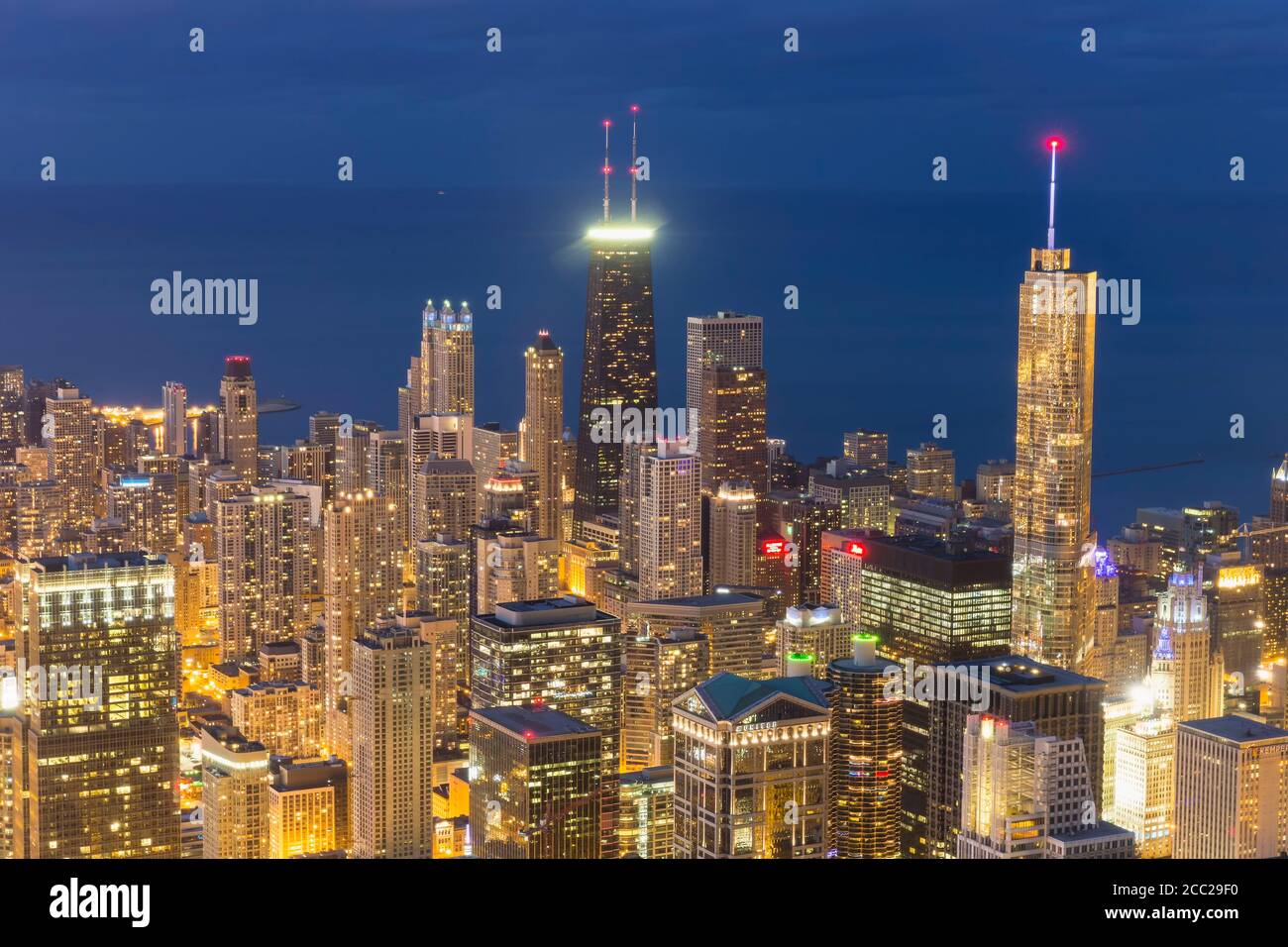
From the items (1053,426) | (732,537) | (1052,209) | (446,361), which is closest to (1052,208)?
(1052,209)

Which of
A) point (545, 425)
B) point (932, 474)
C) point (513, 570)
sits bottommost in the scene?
point (513, 570)

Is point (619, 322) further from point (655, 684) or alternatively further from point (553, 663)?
point (553, 663)

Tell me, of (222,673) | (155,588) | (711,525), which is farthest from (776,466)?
(155,588)

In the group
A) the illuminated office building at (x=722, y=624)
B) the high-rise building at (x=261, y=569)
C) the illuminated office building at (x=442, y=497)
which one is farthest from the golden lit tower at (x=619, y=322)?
the illuminated office building at (x=722, y=624)

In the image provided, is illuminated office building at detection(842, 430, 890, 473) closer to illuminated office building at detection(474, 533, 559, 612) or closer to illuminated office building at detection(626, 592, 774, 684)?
illuminated office building at detection(626, 592, 774, 684)

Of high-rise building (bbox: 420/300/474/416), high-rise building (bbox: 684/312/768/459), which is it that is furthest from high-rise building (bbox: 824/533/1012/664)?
high-rise building (bbox: 420/300/474/416)
